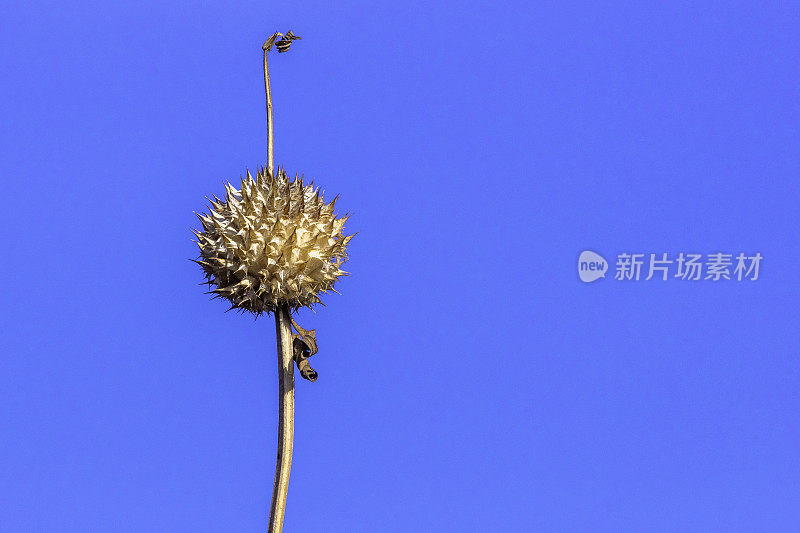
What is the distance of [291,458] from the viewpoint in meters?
7.99

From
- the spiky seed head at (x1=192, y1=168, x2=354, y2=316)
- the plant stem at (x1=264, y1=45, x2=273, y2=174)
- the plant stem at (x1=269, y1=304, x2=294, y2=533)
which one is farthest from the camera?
the plant stem at (x1=264, y1=45, x2=273, y2=174)

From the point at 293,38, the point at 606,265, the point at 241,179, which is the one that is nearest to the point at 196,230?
the point at 241,179

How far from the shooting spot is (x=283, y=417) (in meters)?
8.02

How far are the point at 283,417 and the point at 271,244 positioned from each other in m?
1.39

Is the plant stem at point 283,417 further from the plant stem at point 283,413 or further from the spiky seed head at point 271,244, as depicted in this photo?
the spiky seed head at point 271,244

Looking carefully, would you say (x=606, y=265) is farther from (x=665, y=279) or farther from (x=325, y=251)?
(x=325, y=251)

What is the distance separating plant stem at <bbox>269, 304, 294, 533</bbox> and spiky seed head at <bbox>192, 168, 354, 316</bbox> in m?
0.23

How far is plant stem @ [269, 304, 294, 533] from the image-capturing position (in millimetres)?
7918

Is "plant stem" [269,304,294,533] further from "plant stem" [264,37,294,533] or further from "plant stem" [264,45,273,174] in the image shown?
"plant stem" [264,45,273,174]

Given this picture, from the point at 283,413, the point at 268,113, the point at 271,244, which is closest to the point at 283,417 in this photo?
the point at 283,413

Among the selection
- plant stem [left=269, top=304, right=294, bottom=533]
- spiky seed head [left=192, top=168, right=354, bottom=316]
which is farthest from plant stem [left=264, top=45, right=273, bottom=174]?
plant stem [left=269, top=304, right=294, bottom=533]

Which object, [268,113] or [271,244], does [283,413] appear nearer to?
[271,244]

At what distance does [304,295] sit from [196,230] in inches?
38.1

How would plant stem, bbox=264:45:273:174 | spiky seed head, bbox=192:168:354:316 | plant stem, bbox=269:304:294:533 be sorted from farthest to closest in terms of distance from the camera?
plant stem, bbox=264:45:273:174 < plant stem, bbox=269:304:294:533 < spiky seed head, bbox=192:168:354:316
